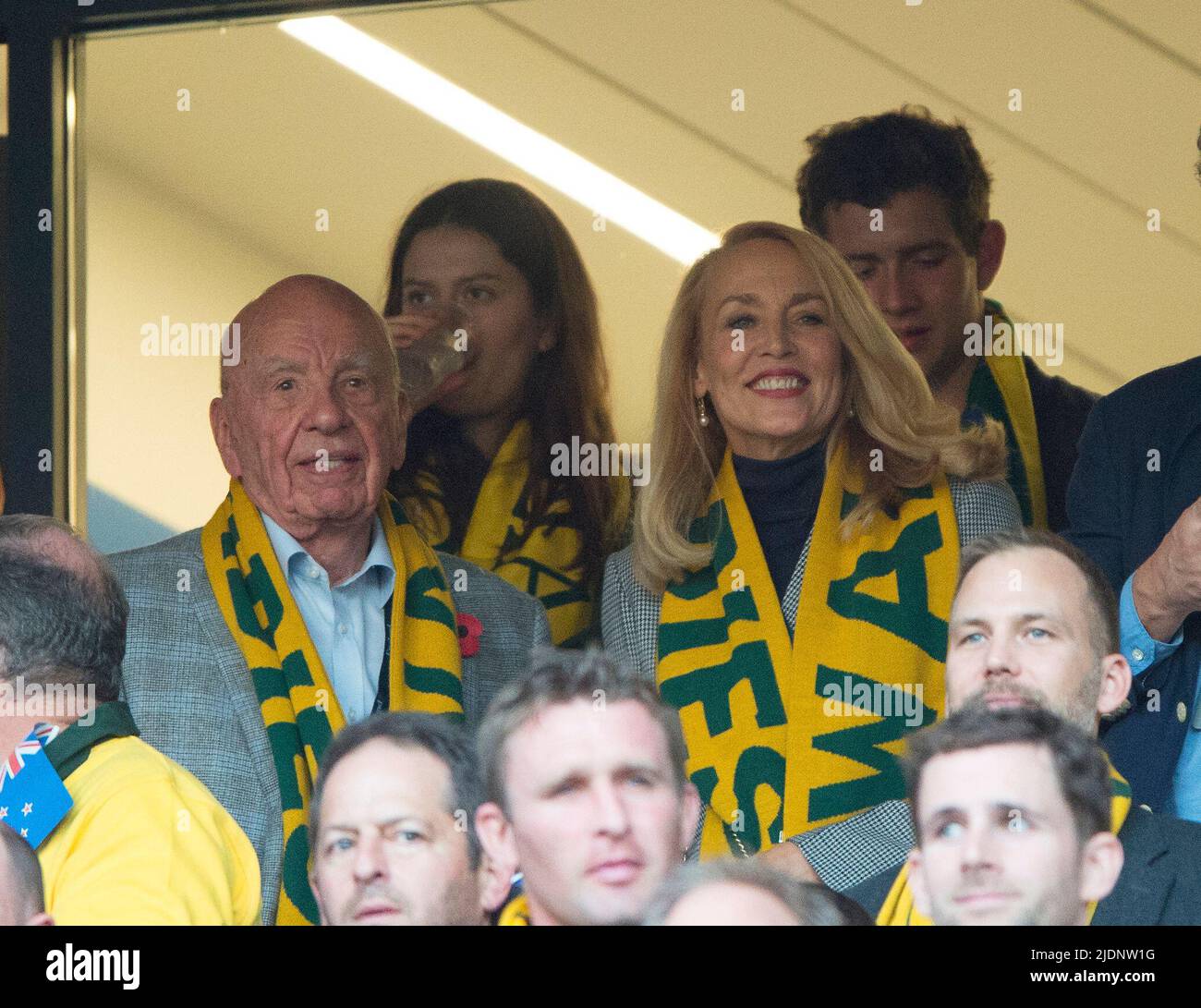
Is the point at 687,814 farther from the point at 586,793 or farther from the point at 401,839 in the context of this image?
the point at 401,839

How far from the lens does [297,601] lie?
365 centimetres

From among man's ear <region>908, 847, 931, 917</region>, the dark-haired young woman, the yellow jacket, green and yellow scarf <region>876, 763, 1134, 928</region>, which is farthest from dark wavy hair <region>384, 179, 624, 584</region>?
man's ear <region>908, 847, 931, 917</region>

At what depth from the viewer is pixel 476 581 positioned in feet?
12.9

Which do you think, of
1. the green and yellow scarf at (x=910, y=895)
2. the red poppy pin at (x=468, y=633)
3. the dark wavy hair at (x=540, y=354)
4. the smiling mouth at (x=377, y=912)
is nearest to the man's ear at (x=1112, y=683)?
the green and yellow scarf at (x=910, y=895)

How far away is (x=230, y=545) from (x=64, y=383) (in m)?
1.00

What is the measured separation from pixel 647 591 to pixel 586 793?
980 mm

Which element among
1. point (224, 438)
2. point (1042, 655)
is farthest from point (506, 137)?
point (1042, 655)

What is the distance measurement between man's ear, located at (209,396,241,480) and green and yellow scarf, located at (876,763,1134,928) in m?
1.59

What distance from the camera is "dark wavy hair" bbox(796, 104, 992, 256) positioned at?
403 cm

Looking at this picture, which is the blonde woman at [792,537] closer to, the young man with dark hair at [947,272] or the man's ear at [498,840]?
the young man with dark hair at [947,272]

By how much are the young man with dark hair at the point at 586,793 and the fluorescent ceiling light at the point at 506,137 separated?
5.23 feet

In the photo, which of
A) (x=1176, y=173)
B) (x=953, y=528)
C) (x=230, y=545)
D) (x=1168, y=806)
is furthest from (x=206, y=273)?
(x=1168, y=806)

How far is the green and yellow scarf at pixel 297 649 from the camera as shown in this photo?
3.37 meters
